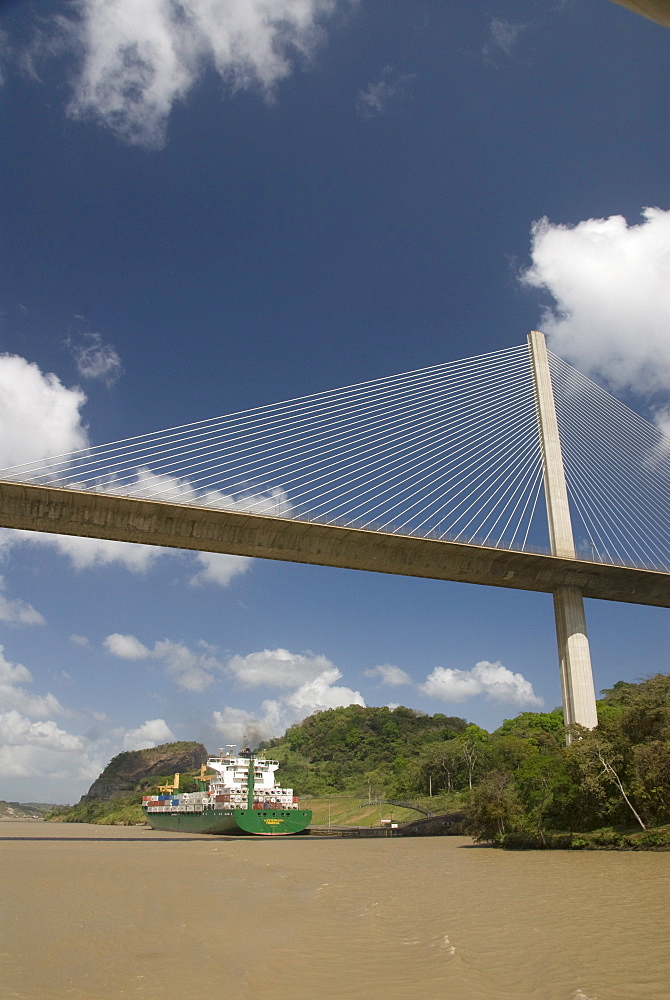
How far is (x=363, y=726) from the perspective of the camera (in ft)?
341

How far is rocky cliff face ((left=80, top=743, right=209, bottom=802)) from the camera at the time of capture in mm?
126688

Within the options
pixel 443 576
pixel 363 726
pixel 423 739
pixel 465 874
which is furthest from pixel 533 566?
pixel 363 726

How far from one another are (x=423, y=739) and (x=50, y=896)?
80963mm

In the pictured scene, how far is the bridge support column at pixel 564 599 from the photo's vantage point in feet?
95.6

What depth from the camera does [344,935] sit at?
8352 mm

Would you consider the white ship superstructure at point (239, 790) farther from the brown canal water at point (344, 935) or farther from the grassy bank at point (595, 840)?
the brown canal water at point (344, 935)

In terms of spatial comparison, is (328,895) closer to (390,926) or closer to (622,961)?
(390,926)

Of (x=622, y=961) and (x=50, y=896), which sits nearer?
(x=622, y=961)

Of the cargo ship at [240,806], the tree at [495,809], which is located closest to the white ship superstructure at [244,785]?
the cargo ship at [240,806]

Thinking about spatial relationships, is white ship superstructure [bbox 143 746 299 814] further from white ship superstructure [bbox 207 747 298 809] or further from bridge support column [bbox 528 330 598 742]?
bridge support column [bbox 528 330 598 742]

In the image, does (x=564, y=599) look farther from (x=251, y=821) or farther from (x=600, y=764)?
(x=251, y=821)

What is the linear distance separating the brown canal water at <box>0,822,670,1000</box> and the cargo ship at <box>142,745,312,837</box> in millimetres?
27255

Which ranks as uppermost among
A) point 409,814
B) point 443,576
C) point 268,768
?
A: point 443,576

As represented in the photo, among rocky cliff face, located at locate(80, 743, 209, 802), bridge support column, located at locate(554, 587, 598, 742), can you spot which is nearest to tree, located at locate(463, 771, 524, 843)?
bridge support column, located at locate(554, 587, 598, 742)
